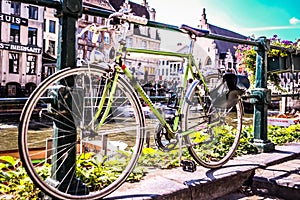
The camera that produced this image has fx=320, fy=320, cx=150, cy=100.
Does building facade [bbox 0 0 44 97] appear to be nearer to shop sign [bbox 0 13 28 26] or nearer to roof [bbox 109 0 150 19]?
shop sign [bbox 0 13 28 26]

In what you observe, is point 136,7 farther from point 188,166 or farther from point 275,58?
point 188,166

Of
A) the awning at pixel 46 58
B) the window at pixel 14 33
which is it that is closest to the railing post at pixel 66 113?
the window at pixel 14 33

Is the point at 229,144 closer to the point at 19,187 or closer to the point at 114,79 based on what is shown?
the point at 114,79

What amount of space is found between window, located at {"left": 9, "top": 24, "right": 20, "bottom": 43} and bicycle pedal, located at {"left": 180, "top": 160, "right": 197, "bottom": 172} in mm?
21702

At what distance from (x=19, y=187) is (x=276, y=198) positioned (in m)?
1.27

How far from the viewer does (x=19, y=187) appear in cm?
122

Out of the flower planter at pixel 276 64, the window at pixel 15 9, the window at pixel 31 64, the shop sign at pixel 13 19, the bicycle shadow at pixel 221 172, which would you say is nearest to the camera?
the bicycle shadow at pixel 221 172

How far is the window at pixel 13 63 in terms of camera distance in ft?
67.4

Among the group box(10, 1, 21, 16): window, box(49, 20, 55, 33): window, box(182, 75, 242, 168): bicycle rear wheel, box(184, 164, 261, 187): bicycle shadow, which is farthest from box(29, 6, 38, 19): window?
box(184, 164, 261, 187): bicycle shadow

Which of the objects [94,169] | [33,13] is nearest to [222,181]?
[94,169]

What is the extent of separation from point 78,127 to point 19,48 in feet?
70.2

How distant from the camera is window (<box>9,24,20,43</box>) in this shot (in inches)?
827

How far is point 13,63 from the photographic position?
20.7 metres

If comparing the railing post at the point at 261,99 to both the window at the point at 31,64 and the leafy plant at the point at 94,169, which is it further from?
the window at the point at 31,64
